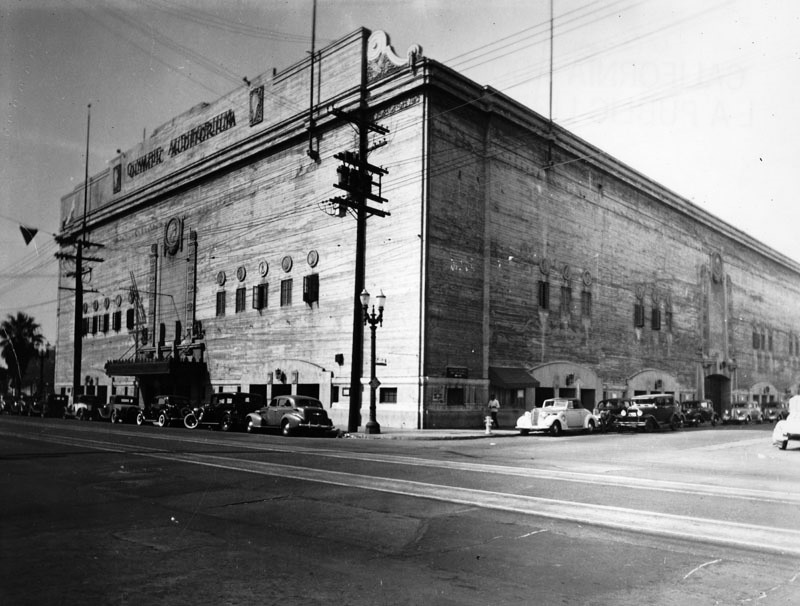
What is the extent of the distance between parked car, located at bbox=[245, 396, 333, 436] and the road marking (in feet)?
40.7

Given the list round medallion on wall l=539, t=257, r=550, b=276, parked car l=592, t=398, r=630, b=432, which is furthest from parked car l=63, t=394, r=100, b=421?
parked car l=592, t=398, r=630, b=432

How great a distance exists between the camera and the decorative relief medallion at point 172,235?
1949 inches

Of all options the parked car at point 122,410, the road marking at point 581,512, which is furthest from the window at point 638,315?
the road marking at point 581,512

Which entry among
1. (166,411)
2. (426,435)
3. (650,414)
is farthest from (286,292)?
(650,414)

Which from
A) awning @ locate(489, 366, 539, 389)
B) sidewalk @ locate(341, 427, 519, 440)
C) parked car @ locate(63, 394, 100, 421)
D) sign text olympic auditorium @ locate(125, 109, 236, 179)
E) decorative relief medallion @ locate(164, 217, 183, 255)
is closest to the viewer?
A: sidewalk @ locate(341, 427, 519, 440)

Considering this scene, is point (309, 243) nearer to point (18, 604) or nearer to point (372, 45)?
point (372, 45)

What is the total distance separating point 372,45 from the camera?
117ft

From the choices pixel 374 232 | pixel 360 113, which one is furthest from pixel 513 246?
pixel 360 113

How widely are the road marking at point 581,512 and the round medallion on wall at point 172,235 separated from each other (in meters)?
38.5

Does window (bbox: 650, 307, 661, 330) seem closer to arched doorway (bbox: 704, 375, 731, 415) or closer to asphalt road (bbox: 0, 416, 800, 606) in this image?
arched doorway (bbox: 704, 375, 731, 415)

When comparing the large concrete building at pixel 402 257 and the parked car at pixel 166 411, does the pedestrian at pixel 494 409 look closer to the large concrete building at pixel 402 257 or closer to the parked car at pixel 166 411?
the large concrete building at pixel 402 257

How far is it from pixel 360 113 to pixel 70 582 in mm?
31629

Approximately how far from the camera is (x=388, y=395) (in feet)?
108

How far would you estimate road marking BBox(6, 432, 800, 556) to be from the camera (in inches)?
307
